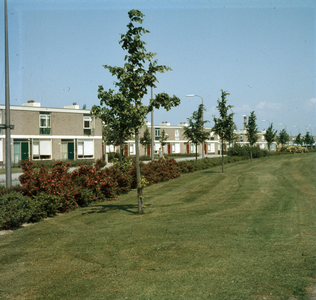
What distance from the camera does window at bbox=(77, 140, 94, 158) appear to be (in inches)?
1521

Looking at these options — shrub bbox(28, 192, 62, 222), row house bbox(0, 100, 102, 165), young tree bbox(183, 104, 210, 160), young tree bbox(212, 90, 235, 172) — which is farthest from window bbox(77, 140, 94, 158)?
shrub bbox(28, 192, 62, 222)

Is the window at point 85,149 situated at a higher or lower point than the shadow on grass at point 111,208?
higher

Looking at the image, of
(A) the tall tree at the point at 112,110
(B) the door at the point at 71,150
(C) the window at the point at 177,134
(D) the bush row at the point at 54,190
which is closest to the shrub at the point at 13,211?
(D) the bush row at the point at 54,190

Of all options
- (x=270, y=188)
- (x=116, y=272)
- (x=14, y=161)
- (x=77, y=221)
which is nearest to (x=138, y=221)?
(x=77, y=221)

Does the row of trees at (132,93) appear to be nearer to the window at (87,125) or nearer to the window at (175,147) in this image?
the window at (87,125)

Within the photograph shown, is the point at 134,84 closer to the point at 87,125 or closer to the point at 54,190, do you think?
the point at 54,190

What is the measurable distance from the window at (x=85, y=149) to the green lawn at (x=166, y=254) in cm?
2895

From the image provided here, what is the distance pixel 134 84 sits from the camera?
30.2 ft

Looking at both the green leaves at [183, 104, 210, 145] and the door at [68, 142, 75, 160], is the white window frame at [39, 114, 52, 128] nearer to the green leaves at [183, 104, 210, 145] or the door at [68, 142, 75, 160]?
the door at [68, 142, 75, 160]

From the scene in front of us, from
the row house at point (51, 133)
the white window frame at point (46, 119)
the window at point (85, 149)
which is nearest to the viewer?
the row house at point (51, 133)

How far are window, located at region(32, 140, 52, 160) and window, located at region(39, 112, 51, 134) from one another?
1.18 metres

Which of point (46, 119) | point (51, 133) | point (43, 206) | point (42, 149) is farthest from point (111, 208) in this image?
point (46, 119)

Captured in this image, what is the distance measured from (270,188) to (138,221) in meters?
7.96

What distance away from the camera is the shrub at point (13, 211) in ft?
27.5
